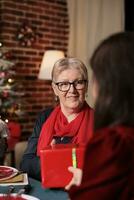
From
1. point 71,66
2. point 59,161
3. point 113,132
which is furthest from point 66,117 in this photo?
point 113,132

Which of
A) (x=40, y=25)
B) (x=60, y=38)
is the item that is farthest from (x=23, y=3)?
(x=60, y=38)

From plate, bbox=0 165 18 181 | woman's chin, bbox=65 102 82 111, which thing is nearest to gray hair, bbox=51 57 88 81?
woman's chin, bbox=65 102 82 111

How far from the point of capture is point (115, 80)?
98 cm

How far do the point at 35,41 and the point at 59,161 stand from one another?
3389 mm

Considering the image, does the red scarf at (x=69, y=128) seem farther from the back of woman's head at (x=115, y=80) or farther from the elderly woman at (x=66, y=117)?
the back of woman's head at (x=115, y=80)

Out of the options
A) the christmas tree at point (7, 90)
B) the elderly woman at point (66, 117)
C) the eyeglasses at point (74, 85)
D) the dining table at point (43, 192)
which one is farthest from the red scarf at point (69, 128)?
the christmas tree at point (7, 90)

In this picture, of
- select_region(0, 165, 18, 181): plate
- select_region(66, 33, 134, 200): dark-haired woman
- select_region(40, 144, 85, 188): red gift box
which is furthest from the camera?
select_region(0, 165, 18, 181): plate

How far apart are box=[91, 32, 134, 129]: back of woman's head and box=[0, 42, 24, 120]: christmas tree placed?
118 inches

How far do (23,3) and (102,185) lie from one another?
3913mm

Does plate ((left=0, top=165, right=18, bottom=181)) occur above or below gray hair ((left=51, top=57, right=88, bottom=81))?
below

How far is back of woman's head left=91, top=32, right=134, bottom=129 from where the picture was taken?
3.19 feet

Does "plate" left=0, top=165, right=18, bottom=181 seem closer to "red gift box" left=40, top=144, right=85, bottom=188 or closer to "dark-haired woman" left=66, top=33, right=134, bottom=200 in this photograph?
"red gift box" left=40, top=144, right=85, bottom=188

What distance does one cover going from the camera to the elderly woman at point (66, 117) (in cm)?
191

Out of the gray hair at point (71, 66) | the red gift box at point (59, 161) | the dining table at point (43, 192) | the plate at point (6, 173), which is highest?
the gray hair at point (71, 66)
